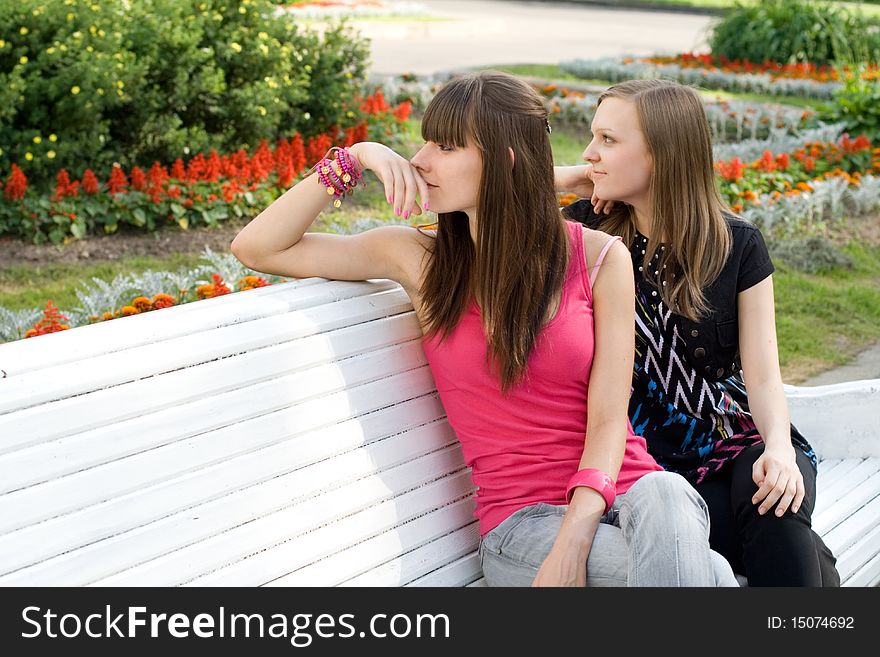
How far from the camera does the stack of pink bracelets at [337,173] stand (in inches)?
99.9

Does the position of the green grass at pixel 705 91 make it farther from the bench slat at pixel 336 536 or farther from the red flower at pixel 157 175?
the bench slat at pixel 336 536

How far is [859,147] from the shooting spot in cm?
833

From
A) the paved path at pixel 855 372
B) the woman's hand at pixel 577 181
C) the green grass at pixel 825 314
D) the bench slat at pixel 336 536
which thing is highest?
the woman's hand at pixel 577 181

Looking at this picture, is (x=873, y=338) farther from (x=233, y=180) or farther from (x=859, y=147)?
(x=233, y=180)

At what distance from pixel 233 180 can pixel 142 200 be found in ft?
1.74

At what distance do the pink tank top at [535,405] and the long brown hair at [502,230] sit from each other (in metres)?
0.03

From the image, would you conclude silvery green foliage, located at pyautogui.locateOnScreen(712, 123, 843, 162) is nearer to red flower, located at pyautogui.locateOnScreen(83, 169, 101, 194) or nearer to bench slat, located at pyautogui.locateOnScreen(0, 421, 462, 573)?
red flower, located at pyautogui.locateOnScreen(83, 169, 101, 194)

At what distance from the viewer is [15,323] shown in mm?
4457

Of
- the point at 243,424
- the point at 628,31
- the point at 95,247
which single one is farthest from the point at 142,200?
the point at 628,31

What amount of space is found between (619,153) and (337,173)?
0.75 meters

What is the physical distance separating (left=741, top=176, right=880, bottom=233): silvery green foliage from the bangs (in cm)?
457

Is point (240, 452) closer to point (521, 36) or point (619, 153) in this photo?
point (619, 153)

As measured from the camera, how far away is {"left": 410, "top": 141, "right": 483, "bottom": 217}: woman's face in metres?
2.47

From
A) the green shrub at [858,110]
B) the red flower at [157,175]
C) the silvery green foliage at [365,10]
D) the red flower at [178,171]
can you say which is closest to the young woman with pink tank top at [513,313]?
the red flower at [157,175]
